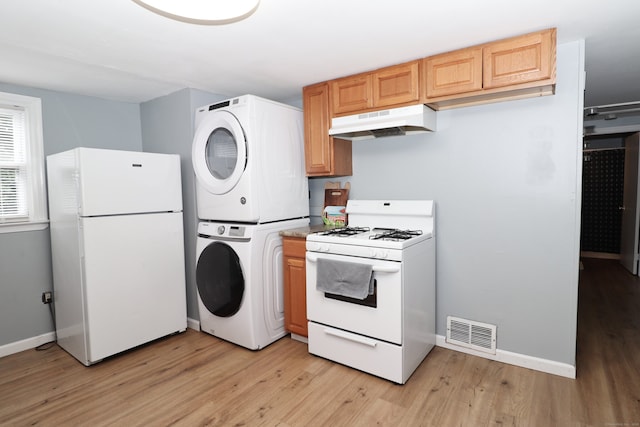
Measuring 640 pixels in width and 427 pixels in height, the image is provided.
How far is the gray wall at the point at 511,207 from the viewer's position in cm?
224

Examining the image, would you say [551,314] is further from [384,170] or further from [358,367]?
[384,170]

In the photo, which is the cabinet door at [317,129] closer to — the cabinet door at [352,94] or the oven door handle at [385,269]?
the cabinet door at [352,94]

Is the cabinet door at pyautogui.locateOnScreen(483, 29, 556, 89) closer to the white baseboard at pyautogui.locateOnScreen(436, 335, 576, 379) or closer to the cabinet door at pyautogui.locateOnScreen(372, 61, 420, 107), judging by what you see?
the cabinet door at pyautogui.locateOnScreen(372, 61, 420, 107)

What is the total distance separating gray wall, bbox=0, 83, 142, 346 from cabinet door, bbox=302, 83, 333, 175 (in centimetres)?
191

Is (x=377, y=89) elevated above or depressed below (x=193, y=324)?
above

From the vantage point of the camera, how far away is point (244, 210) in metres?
2.69

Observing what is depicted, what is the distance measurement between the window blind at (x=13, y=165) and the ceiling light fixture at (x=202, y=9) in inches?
93.8

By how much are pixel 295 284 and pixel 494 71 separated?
6.70 feet

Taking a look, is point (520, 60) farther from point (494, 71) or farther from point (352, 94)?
point (352, 94)

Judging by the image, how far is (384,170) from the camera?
2.96 m

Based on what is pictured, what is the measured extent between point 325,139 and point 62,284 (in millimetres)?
2411

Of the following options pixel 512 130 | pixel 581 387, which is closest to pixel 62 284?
pixel 512 130

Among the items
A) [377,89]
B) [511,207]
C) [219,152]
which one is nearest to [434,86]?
[377,89]

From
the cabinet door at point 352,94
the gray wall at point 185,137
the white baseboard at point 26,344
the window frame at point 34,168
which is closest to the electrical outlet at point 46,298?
the white baseboard at point 26,344
